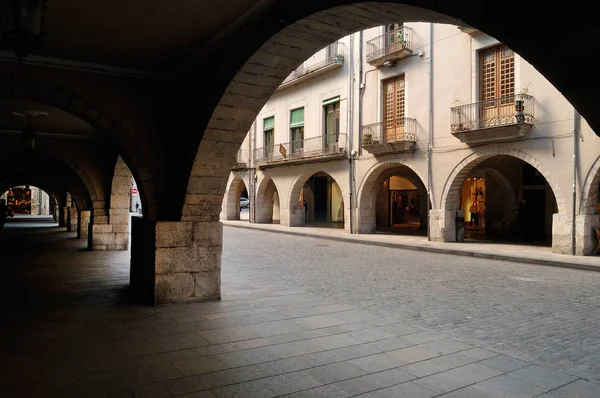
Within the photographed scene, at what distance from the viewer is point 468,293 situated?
6.55 meters

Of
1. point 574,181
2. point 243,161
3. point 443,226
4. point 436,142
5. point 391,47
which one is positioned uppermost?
point 391,47

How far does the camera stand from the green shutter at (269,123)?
74.7 feet

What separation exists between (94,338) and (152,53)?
2.91m

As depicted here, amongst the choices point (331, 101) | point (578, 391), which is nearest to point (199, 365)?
point (578, 391)

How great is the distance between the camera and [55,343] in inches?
152

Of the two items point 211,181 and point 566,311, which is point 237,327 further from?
point 566,311

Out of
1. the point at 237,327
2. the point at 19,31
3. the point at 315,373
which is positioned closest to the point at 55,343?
the point at 237,327

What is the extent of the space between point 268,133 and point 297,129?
273 centimetres

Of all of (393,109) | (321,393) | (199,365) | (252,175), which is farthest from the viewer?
(252,175)

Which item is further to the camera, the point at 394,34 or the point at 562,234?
the point at 394,34

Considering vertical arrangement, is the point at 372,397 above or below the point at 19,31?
below

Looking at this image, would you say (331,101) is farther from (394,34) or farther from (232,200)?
(232,200)

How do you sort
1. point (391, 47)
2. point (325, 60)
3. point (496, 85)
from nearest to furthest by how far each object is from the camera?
point (496, 85) → point (391, 47) → point (325, 60)

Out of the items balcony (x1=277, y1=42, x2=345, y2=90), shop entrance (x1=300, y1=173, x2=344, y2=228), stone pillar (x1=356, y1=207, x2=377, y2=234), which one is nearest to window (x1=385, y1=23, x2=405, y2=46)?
balcony (x1=277, y1=42, x2=345, y2=90)
